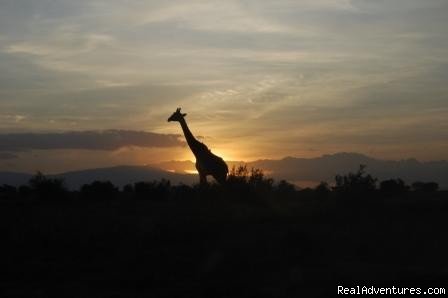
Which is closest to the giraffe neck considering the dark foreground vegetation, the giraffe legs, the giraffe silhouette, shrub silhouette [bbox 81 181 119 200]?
the giraffe silhouette

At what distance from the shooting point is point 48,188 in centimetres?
3247

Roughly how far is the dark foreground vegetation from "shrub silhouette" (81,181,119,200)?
9.14 meters

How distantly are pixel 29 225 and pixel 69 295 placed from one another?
6.92 metres

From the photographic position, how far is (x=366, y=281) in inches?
500

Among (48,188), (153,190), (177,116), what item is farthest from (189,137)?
(48,188)

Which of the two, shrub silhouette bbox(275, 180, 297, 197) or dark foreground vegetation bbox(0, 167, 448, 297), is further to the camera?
shrub silhouette bbox(275, 180, 297, 197)

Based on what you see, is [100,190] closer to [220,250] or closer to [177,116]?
[177,116]

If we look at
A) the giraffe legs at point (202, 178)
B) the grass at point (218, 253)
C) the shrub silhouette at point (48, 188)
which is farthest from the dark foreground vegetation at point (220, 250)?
the shrub silhouette at point (48, 188)

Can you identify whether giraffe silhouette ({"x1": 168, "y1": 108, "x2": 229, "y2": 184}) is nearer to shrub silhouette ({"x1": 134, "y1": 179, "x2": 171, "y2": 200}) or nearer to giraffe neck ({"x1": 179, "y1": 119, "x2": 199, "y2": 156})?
giraffe neck ({"x1": 179, "y1": 119, "x2": 199, "y2": 156})

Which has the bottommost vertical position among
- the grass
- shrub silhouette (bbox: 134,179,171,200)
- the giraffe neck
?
the grass

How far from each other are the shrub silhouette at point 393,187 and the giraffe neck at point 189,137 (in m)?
10.1

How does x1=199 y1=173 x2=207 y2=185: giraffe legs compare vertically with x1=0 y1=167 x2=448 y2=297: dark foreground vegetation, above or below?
above

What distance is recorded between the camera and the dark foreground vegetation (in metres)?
12.8

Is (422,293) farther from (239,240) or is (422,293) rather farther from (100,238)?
(100,238)
